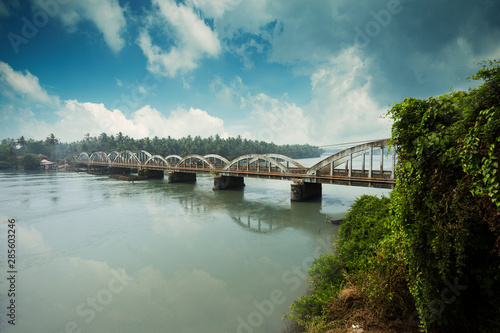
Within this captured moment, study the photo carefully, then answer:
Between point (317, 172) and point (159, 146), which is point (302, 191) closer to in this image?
point (317, 172)

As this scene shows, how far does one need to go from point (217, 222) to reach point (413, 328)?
51.3 ft

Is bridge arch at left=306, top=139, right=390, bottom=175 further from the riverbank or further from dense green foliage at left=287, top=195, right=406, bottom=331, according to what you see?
the riverbank

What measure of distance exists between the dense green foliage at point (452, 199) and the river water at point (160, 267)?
16.4 feet

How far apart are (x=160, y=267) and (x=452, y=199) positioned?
1211 cm

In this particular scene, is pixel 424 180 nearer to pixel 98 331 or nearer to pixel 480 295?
pixel 480 295

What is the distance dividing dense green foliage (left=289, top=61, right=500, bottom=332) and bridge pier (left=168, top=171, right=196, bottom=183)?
139ft

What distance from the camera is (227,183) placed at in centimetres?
3516

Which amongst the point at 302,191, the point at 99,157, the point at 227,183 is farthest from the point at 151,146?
the point at 302,191

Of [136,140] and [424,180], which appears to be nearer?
[424,180]

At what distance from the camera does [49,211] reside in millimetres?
23047

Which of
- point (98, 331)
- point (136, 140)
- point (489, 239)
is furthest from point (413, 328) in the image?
point (136, 140)

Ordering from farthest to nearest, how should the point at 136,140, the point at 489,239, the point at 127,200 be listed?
the point at 136,140 < the point at 127,200 < the point at 489,239

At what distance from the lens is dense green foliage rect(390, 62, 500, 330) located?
11.3 feet

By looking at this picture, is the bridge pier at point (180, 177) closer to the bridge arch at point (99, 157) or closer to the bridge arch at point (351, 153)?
the bridge arch at point (351, 153)
